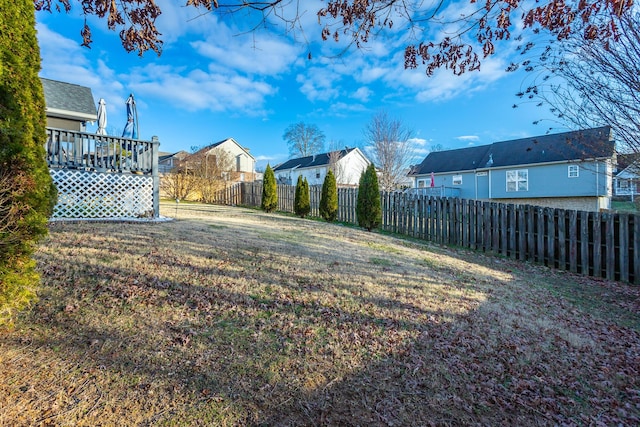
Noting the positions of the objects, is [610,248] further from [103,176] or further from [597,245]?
[103,176]

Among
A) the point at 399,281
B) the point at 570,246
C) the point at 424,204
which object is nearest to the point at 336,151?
the point at 424,204

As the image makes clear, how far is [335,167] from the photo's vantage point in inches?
1220

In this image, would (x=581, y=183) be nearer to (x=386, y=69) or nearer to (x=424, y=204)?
(x=424, y=204)

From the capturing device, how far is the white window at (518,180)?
21703mm

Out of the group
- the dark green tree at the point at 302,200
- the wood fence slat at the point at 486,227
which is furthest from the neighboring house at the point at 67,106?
the wood fence slat at the point at 486,227

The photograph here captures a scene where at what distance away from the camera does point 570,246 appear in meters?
7.07

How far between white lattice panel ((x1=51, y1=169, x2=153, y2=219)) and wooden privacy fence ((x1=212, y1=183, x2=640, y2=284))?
302 inches

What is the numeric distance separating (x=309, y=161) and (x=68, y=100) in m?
25.9

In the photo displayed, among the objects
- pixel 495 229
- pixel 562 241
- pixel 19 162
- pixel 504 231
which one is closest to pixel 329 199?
pixel 495 229

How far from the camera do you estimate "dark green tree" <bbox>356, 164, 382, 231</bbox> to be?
10.8 meters

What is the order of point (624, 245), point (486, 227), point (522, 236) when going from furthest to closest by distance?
point (486, 227)
point (522, 236)
point (624, 245)

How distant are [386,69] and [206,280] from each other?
395 cm

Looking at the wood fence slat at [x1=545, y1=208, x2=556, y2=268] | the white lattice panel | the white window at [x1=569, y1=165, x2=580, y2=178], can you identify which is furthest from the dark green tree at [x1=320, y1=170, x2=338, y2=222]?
the white window at [x1=569, y1=165, x2=580, y2=178]

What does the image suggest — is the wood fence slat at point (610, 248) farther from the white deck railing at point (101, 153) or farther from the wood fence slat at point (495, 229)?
the white deck railing at point (101, 153)
